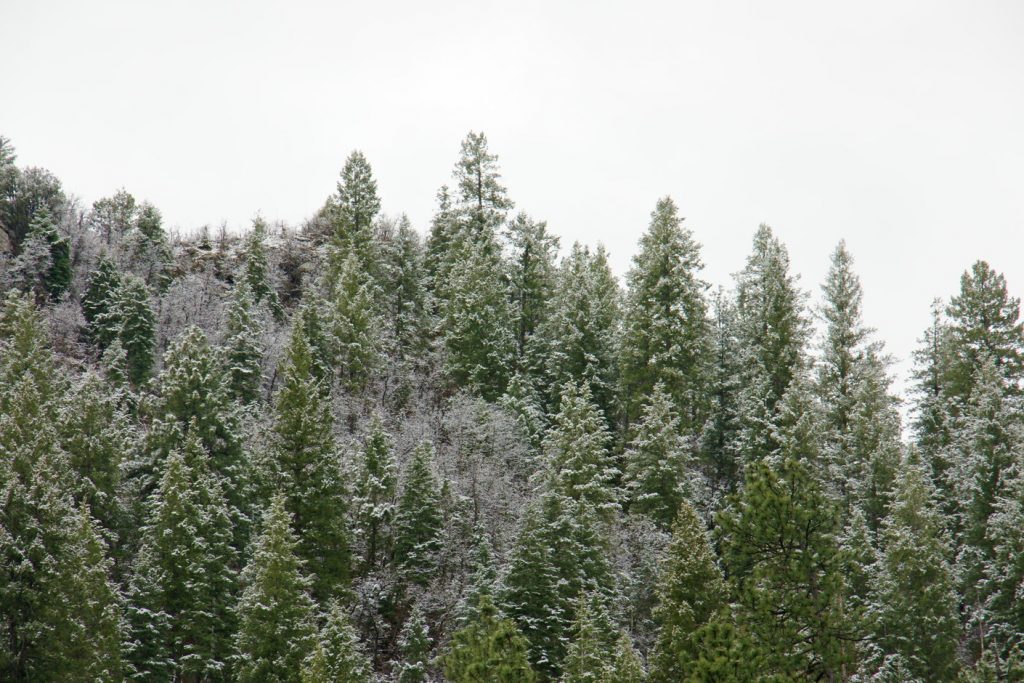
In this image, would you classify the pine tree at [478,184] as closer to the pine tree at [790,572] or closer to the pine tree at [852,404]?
the pine tree at [852,404]

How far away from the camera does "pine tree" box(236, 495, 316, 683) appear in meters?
32.4

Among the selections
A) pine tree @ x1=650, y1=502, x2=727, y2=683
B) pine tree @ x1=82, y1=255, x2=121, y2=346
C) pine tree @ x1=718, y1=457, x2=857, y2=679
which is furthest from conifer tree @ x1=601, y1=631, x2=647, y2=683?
pine tree @ x1=82, y1=255, x2=121, y2=346

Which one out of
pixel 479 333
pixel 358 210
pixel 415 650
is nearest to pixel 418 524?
pixel 415 650

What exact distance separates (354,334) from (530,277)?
12.1m

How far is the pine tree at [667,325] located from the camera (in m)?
50.8

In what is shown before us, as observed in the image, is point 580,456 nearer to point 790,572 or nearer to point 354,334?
point 354,334

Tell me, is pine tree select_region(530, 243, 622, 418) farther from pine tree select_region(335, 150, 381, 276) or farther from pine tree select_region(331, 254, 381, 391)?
pine tree select_region(335, 150, 381, 276)

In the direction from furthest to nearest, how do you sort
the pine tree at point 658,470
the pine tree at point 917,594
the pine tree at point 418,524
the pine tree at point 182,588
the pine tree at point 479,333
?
the pine tree at point 479,333 < the pine tree at point 658,470 < the pine tree at point 418,524 < the pine tree at point 917,594 < the pine tree at point 182,588

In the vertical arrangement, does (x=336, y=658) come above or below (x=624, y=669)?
above

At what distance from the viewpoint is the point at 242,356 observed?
52.9 m

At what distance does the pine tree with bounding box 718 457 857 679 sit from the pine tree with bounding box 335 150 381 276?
45.6m

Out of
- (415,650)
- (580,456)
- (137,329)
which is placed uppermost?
(137,329)

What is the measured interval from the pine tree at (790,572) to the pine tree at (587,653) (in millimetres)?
8812

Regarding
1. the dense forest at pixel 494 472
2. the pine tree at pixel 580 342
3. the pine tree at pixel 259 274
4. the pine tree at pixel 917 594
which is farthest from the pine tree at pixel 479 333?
the pine tree at pixel 917 594
